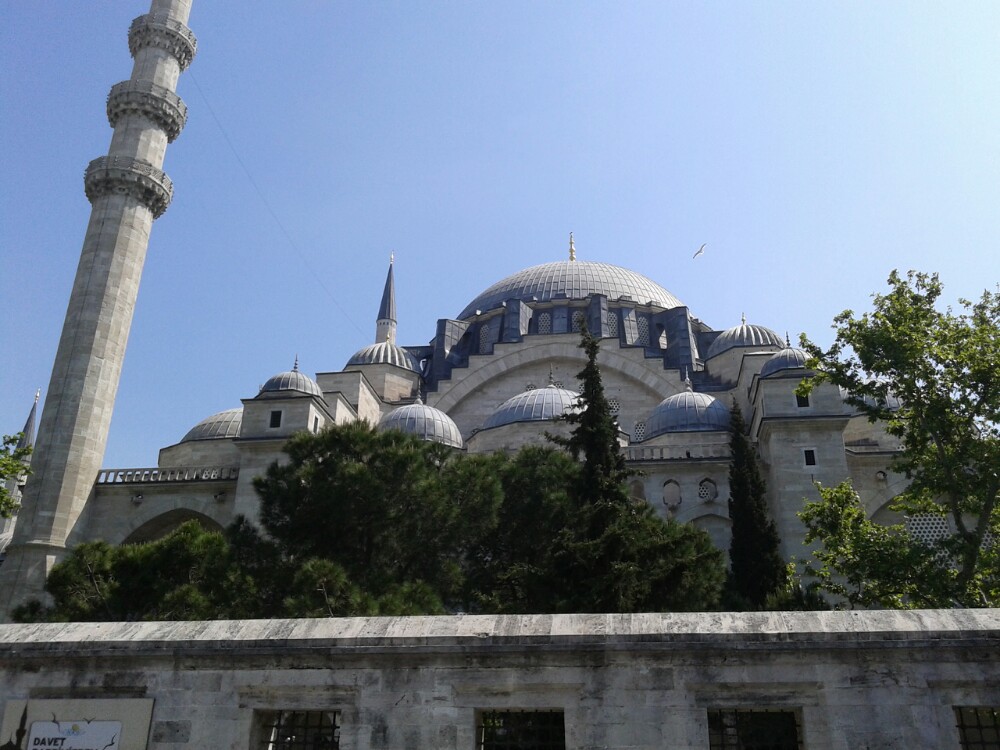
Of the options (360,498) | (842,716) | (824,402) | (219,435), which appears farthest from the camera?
(219,435)

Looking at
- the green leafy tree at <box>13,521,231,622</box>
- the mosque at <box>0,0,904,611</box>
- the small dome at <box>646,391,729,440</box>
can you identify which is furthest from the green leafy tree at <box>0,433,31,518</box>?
the small dome at <box>646,391,729,440</box>

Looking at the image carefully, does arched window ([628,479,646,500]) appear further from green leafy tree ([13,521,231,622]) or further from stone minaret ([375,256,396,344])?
stone minaret ([375,256,396,344])

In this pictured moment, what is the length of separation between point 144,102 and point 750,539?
2100 cm

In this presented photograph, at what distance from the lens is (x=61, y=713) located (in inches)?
260

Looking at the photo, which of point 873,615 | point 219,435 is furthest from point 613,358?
point 873,615

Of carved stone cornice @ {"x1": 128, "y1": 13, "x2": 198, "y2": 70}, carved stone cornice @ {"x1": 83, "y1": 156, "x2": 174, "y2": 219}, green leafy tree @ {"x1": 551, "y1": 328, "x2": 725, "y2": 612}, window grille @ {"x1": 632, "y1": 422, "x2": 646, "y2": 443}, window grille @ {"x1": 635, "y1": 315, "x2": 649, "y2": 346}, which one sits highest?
carved stone cornice @ {"x1": 128, "y1": 13, "x2": 198, "y2": 70}

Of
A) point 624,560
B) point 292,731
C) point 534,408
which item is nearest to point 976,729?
point 292,731

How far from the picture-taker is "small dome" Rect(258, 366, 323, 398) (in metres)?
26.9

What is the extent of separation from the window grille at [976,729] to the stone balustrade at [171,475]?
71.1 ft

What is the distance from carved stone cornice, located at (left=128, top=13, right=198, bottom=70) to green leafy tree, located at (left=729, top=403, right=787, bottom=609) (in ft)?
67.9

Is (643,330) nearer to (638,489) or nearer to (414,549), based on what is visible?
(638,489)

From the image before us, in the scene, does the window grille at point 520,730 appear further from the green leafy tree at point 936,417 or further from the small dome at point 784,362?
the small dome at point 784,362

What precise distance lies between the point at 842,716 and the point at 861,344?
9.36 m

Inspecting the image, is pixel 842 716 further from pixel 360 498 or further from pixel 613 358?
pixel 613 358
